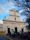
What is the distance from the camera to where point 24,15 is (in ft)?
4.90

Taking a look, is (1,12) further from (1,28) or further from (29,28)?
(29,28)

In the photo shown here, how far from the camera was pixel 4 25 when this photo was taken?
1483mm

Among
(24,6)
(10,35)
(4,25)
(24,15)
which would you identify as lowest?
(10,35)

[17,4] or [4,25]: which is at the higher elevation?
[17,4]

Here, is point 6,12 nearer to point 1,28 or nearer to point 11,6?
point 11,6

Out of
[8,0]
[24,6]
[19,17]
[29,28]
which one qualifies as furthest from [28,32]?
[8,0]

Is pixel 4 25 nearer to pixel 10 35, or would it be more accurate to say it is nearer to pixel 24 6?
pixel 10 35

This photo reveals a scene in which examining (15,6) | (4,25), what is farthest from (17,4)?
(4,25)

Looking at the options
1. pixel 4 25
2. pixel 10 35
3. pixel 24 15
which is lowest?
pixel 10 35

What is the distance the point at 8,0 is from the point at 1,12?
176mm

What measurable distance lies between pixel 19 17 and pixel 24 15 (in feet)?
0.23

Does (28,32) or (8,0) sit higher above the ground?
(8,0)

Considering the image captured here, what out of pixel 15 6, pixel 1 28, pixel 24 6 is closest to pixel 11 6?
pixel 15 6

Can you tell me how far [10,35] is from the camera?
1474mm
